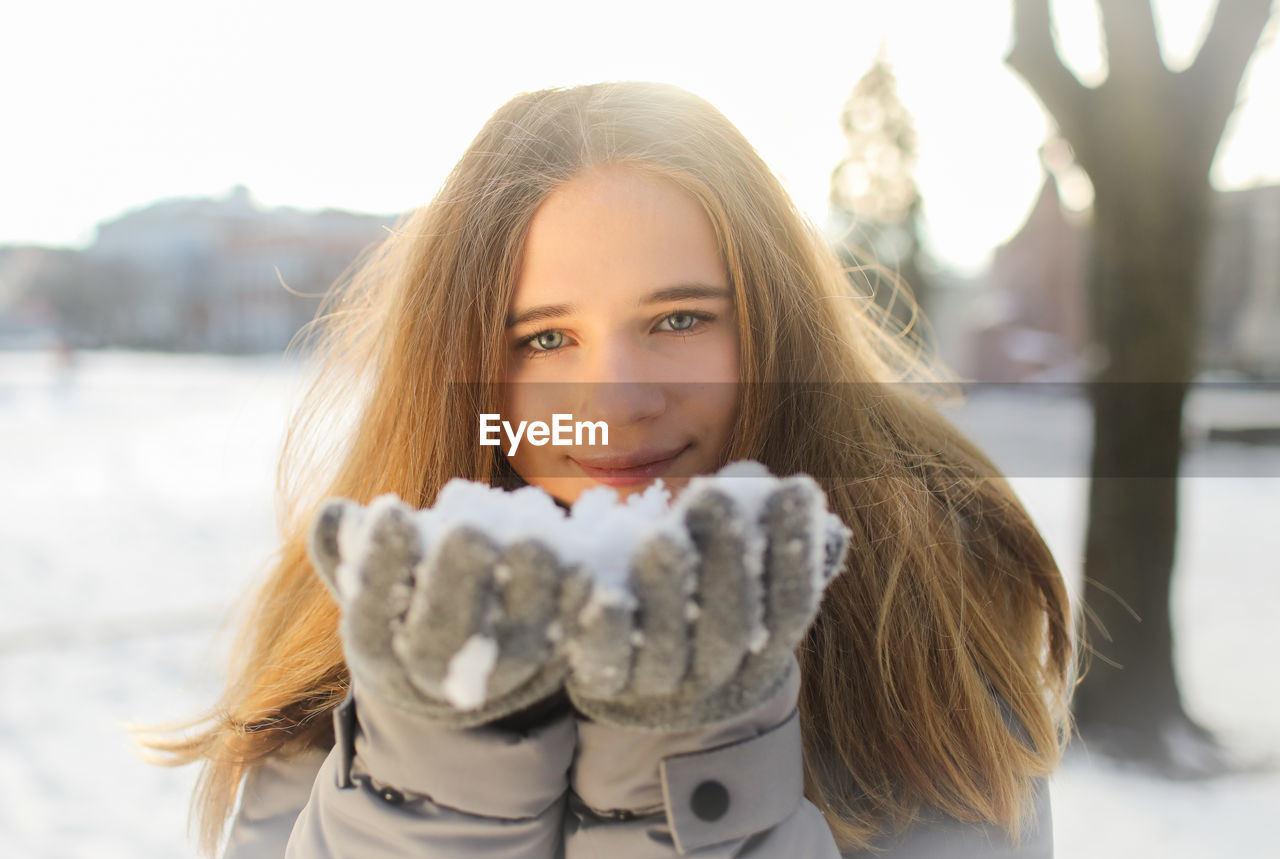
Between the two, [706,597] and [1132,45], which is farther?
[1132,45]

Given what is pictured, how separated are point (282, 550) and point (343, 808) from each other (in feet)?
2.90

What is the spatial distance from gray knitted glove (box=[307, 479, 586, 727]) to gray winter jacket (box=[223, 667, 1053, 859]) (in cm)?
13

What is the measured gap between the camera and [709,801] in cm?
85

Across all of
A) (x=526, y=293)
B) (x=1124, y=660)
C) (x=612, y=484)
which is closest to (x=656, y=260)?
(x=526, y=293)

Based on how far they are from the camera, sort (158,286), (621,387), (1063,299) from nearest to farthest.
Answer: (621,387) < (158,286) < (1063,299)

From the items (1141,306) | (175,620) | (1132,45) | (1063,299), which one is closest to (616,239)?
(1141,306)

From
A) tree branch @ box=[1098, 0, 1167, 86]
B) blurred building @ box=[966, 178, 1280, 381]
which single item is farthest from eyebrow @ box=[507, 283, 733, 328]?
blurred building @ box=[966, 178, 1280, 381]

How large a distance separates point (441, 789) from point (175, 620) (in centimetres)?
529

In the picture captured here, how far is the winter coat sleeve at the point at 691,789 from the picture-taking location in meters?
0.85

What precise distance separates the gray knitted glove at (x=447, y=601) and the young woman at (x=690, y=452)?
0.24 m

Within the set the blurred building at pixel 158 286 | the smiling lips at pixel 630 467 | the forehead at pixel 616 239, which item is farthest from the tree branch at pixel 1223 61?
the blurred building at pixel 158 286

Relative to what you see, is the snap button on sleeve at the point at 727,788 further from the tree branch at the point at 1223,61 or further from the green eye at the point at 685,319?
the tree branch at the point at 1223,61

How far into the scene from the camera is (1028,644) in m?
1.53

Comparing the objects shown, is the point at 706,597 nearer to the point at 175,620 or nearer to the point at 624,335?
the point at 624,335
